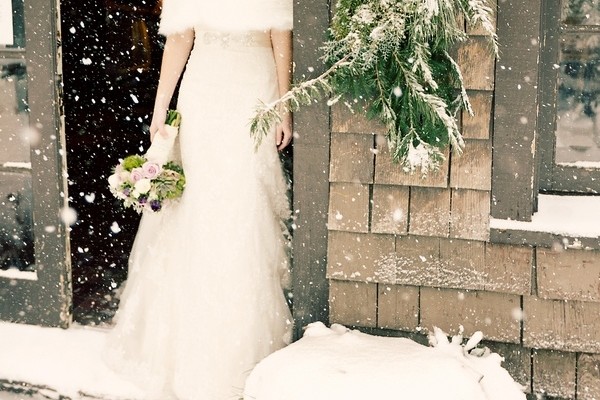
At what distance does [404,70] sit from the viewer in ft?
7.47

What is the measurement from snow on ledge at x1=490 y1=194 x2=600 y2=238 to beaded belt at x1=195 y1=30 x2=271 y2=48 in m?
1.14

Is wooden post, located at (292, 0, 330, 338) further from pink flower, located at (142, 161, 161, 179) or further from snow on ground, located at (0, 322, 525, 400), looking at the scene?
pink flower, located at (142, 161, 161, 179)

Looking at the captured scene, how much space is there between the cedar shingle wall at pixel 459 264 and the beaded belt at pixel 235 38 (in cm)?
A: 55

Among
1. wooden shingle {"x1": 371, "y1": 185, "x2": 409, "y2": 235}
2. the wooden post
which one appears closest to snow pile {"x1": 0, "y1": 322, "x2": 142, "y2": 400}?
the wooden post

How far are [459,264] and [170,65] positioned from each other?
1414 millimetres

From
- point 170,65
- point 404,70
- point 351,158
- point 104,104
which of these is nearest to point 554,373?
point 351,158

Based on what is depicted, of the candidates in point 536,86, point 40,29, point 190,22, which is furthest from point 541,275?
point 40,29

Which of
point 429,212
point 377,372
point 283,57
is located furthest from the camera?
point 283,57

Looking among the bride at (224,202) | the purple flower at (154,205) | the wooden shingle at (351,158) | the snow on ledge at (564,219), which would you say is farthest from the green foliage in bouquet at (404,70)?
the purple flower at (154,205)

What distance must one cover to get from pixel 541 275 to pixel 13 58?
2.49 meters

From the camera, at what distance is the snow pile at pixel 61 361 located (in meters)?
3.06

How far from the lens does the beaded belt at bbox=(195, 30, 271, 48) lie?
2864 mm

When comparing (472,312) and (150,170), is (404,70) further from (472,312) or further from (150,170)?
(150,170)

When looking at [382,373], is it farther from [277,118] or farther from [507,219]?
[277,118]
